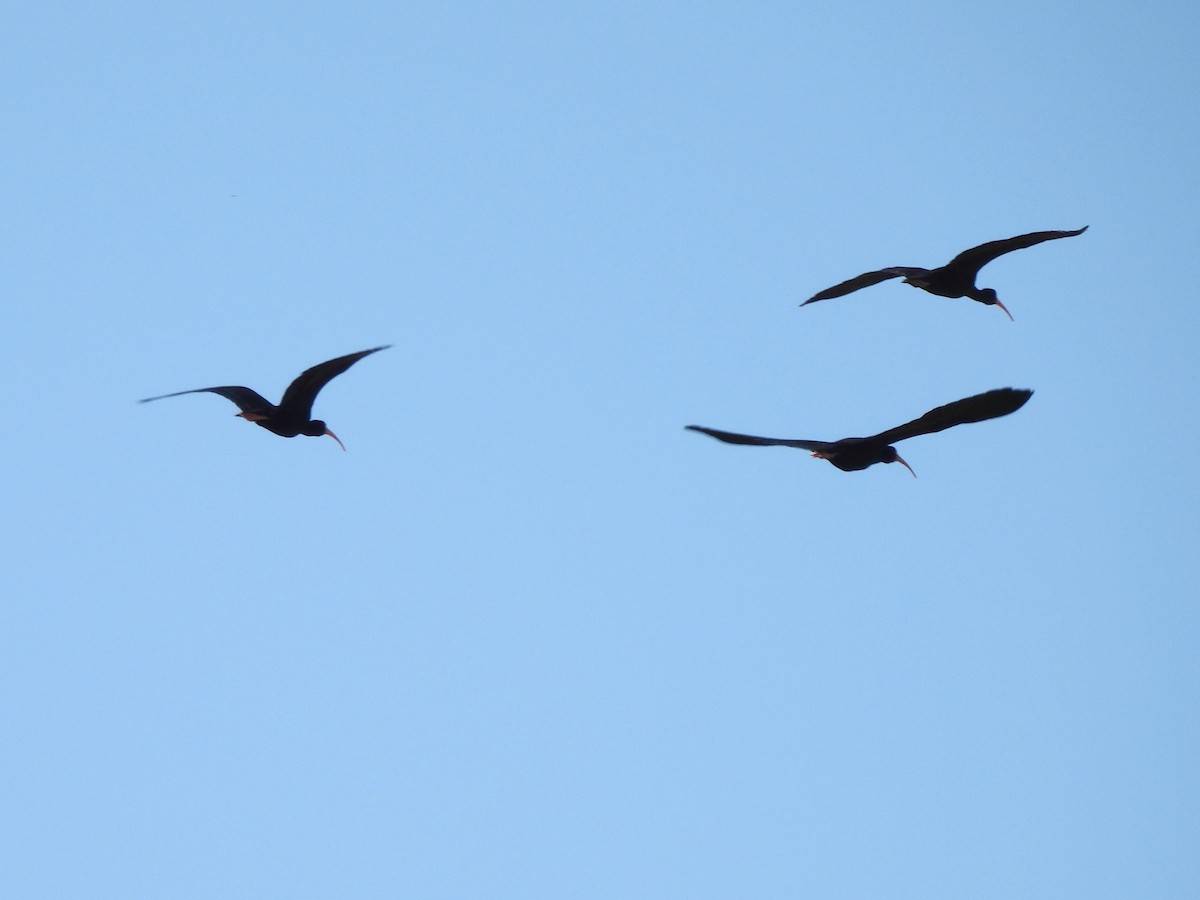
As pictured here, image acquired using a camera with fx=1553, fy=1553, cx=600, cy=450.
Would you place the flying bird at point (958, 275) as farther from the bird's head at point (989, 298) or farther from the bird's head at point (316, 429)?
the bird's head at point (316, 429)

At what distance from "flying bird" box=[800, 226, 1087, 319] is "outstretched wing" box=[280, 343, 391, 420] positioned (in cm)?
586

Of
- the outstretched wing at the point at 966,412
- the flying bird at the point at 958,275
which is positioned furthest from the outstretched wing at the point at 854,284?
the outstretched wing at the point at 966,412

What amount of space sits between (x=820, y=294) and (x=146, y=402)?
8.25 meters

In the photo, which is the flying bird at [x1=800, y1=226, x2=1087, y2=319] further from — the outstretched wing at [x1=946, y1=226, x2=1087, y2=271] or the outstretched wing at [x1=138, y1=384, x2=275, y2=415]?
the outstretched wing at [x1=138, y1=384, x2=275, y2=415]

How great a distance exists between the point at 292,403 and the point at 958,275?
→ 8.81 meters

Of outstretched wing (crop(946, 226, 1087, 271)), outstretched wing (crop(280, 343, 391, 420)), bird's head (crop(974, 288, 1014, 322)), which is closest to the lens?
outstretched wing (crop(280, 343, 391, 420))

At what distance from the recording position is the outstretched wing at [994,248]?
18.4 meters

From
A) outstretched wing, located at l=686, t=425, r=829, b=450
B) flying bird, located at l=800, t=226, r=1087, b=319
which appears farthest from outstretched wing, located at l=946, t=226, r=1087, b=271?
outstretched wing, located at l=686, t=425, r=829, b=450

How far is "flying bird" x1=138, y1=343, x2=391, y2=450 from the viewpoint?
1805cm

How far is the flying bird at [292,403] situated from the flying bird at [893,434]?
5.06m

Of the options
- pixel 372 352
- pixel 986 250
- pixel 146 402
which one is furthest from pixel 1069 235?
pixel 146 402

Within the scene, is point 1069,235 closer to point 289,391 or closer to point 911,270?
point 911,270

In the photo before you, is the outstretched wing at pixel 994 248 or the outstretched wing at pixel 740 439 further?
the outstretched wing at pixel 994 248

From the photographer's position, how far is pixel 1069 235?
17.9m
